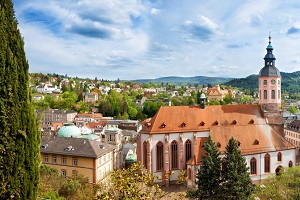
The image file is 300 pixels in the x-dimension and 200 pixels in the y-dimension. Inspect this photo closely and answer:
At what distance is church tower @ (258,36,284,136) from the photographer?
161 feet

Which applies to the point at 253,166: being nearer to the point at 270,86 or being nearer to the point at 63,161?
the point at 270,86

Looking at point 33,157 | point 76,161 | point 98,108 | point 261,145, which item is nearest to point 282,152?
point 261,145

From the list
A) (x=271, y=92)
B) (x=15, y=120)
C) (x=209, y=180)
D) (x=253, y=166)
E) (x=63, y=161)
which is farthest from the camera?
(x=271, y=92)

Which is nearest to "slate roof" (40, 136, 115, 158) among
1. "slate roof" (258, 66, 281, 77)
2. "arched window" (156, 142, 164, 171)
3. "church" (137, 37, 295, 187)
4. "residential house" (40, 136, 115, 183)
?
"residential house" (40, 136, 115, 183)

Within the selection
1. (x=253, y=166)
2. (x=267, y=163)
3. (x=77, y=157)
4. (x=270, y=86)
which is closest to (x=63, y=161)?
(x=77, y=157)

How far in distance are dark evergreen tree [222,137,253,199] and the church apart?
838 cm

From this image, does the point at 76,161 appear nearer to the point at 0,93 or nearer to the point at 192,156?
the point at 192,156

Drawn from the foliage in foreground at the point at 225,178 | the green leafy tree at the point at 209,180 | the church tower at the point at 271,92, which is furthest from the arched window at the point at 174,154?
the church tower at the point at 271,92

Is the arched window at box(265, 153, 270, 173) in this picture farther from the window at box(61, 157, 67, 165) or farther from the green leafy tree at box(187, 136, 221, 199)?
the window at box(61, 157, 67, 165)

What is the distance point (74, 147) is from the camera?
141 ft

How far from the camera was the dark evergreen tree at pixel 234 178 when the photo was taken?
108 ft

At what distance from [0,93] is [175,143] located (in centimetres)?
3452

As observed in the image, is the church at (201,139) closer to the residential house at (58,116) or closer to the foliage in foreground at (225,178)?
the foliage in foreground at (225,178)

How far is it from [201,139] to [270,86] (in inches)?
575
